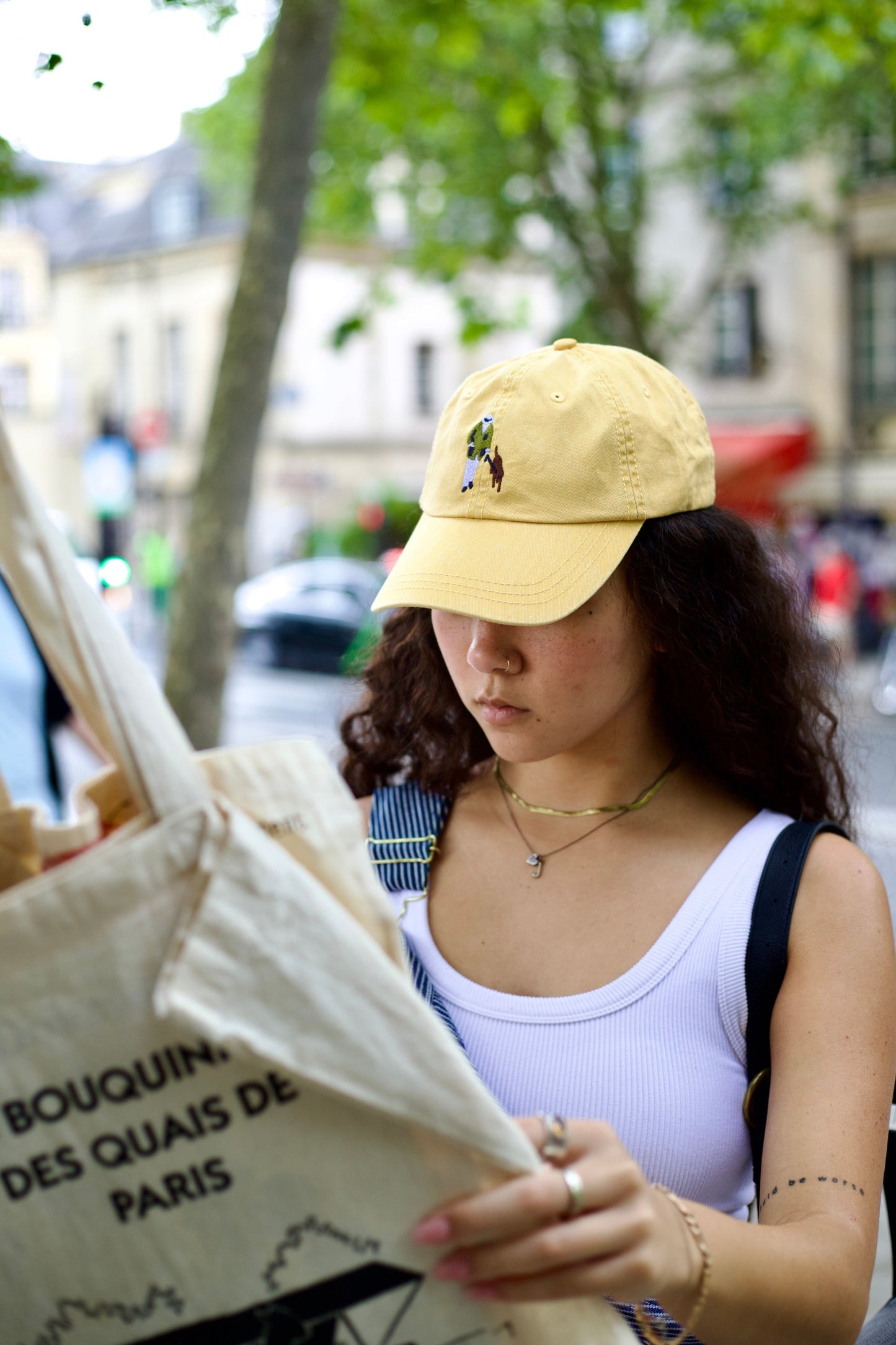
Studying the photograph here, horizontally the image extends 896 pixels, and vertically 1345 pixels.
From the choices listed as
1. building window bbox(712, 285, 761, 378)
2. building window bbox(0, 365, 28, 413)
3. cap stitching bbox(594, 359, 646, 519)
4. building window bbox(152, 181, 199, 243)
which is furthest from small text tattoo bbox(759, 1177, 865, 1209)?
building window bbox(152, 181, 199, 243)

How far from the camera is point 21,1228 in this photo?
0.89 m

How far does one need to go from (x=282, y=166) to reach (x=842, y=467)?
1823 cm

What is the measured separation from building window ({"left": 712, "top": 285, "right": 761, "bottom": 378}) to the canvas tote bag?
23.0m

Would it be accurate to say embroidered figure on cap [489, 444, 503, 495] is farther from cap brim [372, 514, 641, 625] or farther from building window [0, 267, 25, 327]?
building window [0, 267, 25, 327]

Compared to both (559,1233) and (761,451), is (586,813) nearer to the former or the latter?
(559,1233)

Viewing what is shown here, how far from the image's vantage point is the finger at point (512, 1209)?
0.91 meters

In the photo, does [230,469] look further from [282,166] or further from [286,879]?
[286,879]

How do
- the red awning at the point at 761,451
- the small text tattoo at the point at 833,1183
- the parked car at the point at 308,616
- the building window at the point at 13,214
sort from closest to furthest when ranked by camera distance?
the small text tattoo at the point at 833,1183 < the building window at the point at 13,214 < the parked car at the point at 308,616 < the red awning at the point at 761,451

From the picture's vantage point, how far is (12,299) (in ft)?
23.6

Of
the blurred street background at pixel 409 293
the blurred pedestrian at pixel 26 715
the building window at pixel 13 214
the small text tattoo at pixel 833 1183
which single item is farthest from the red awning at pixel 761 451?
the small text tattoo at pixel 833 1183

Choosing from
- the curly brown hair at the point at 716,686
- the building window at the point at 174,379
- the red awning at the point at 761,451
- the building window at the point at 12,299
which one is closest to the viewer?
the curly brown hair at the point at 716,686

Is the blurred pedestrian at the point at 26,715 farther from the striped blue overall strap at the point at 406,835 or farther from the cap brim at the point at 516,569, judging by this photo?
the cap brim at the point at 516,569

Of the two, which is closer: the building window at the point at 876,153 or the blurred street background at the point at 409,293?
the blurred street background at the point at 409,293

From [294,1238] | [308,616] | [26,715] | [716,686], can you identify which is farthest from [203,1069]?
[308,616]
